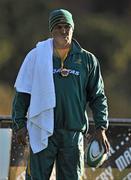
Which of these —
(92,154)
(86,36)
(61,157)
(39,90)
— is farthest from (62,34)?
(86,36)

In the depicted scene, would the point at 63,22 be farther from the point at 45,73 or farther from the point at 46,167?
the point at 46,167

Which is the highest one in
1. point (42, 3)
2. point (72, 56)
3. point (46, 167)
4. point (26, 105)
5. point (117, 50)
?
point (42, 3)

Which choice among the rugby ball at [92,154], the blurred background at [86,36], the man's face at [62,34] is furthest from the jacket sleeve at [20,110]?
the blurred background at [86,36]

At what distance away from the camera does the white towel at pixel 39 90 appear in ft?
17.3

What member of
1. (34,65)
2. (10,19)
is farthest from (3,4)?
(34,65)

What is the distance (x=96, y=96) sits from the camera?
5.49 m

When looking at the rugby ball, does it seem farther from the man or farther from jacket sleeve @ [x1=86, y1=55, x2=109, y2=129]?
the man

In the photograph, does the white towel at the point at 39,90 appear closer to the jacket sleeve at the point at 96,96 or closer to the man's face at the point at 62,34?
the man's face at the point at 62,34

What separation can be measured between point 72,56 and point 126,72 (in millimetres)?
5547

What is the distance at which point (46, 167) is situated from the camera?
532 centimetres

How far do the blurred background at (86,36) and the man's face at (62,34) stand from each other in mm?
5240

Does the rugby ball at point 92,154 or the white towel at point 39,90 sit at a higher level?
the white towel at point 39,90

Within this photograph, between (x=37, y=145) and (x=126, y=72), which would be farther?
(x=126, y=72)

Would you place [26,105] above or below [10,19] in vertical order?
below
